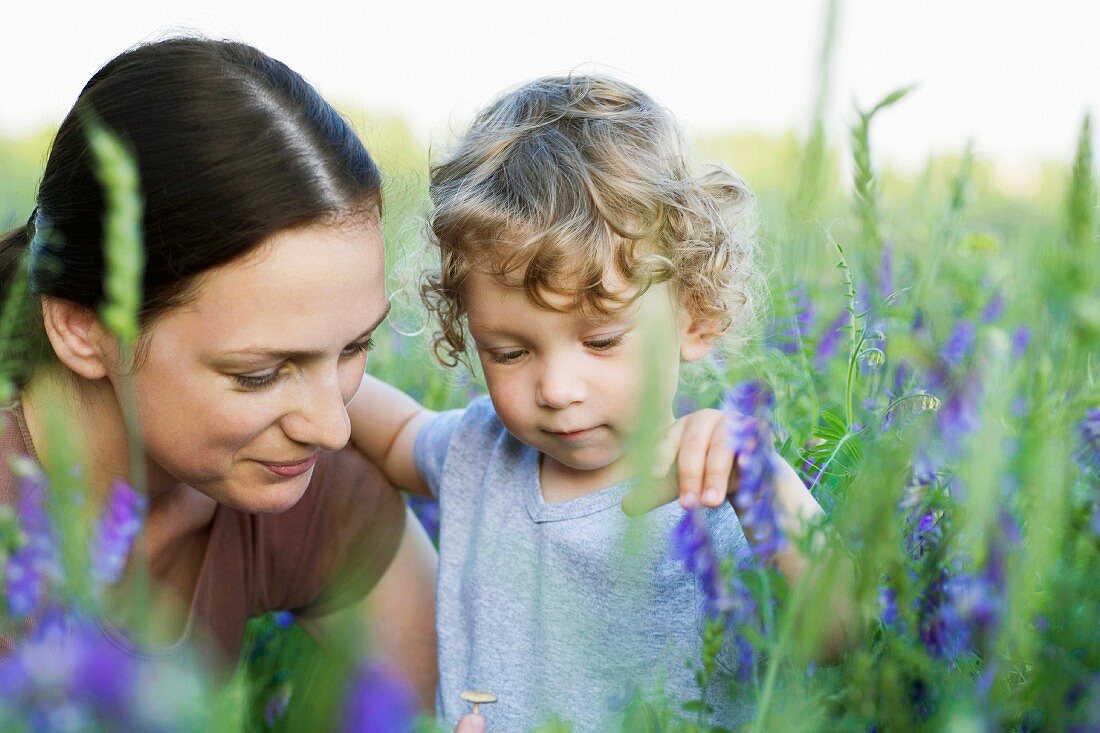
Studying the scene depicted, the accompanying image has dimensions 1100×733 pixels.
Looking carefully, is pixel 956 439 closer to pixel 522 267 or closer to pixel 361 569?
pixel 522 267

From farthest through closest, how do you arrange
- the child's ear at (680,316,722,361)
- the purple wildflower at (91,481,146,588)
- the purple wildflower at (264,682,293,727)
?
1. the child's ear at (680,316,722,361)
2. the purple wildflower at (264,682,293,727)
3. the purple wildflower at (91,481,146,588)

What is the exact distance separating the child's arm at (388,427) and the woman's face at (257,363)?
743 mm

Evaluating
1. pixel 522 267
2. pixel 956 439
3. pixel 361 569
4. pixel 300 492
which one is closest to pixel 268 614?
pixel 361 569

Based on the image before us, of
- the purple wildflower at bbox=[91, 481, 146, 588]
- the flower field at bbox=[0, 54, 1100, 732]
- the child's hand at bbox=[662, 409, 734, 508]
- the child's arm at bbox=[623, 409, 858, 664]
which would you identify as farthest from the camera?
the child's hand at bbox=[662, 409, 734, 508]

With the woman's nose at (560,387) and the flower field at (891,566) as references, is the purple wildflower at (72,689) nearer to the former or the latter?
the flower field at (891,566)

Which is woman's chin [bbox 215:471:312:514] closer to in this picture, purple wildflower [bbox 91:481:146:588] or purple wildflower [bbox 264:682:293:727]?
purple wildflower [bbox 264:682:293:727]

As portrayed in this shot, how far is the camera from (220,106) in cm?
192

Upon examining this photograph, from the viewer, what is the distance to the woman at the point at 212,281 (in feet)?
5.96

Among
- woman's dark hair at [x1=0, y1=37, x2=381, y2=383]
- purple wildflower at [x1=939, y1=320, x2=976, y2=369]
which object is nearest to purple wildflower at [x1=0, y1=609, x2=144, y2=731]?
woman's dark hair at [x1=0, y1=37, x2=381, y2=383]

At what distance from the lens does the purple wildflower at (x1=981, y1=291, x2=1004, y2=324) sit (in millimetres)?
2838

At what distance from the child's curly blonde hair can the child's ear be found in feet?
0.04

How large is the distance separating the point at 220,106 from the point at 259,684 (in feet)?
3.72

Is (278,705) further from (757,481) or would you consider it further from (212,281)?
(757,481)

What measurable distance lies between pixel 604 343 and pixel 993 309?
149 cm
